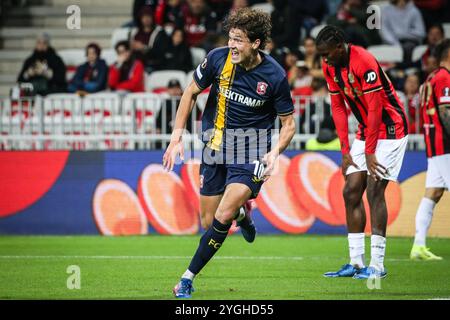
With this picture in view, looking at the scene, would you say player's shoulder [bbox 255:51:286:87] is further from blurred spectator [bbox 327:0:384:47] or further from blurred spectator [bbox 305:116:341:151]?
blurred spectator [bbox 327:0:384:47]

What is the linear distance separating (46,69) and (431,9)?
804cm

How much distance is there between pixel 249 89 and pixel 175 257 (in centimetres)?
372

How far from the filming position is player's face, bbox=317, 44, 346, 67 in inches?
403

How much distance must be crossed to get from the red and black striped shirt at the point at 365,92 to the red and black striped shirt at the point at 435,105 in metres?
1.61

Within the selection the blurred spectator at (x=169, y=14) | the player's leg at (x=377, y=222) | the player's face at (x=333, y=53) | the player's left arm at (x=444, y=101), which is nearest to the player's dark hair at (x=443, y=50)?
the player's left arm at (x=444, y=101)

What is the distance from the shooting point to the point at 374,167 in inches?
405

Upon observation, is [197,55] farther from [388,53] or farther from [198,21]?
[388,53]

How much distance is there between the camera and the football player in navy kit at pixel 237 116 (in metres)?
9.04

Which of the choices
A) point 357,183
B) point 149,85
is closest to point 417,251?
point 357,183

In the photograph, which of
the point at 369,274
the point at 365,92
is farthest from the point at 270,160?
the point at 369,274

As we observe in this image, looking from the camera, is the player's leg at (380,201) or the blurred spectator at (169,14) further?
Answer: the blurred spectator at (169,14)

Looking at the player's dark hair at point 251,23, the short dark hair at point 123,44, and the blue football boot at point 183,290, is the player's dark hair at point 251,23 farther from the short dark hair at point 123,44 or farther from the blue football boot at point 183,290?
the short dark hair at point 123,44

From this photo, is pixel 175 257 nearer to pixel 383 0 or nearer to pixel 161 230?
pixel 161 230

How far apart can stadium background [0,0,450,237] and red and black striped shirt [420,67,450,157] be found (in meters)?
3.01
